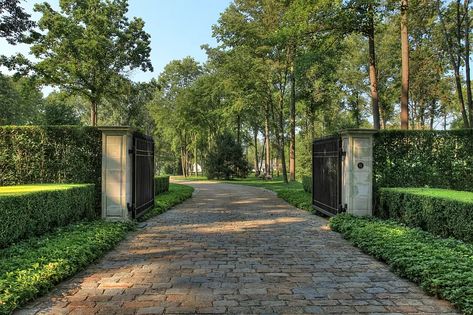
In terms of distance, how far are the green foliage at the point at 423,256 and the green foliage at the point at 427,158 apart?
263 centimetres

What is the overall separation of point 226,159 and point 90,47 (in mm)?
17126

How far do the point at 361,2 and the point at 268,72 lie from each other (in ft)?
45.7

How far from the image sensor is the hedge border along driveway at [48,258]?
3.99 m

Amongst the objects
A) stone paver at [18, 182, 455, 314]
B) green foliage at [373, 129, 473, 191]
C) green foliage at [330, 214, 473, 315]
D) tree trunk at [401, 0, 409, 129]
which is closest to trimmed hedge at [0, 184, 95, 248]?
stone paver at [18, 182, 455, 314]

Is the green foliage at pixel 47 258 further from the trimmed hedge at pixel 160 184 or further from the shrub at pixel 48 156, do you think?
the trimmed hedge at pixel 160 184

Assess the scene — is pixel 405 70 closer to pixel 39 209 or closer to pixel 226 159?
pixel 39 209

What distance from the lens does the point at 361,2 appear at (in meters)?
13.7

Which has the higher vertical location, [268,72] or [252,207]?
[268,72]

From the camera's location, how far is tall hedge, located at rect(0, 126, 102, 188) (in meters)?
9.51

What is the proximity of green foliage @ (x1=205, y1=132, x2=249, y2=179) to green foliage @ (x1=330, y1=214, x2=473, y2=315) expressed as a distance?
1085 inches

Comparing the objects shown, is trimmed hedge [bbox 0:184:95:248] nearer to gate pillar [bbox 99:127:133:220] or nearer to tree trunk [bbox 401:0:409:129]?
gate pillar [bbox 99:127:133:220]

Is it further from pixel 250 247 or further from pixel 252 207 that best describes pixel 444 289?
pixel 252 207

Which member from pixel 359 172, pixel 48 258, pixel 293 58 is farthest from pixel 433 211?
pixel 293 58

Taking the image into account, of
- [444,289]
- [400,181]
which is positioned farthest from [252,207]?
[444,289]
